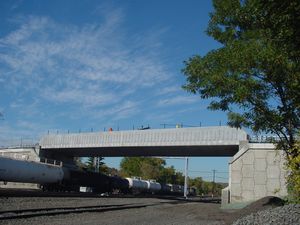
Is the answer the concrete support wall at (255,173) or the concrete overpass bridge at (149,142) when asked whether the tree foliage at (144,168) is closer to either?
the concrete overpass bridge at (149,142)

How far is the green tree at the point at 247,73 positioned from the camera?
14.6 metres

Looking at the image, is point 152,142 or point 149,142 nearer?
point 152,142

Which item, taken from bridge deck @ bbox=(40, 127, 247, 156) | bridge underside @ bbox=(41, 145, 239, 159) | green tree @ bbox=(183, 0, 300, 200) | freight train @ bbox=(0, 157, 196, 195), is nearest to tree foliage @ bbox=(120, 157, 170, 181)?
freight train @ bbox=(0, 157, 196, 195)

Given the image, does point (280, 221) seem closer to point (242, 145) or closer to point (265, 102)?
point (265, 102)

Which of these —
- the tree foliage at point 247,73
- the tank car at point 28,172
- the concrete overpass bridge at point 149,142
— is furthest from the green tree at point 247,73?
the concrete overpass bridge at point 149,142

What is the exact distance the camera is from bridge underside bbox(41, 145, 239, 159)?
174 feet

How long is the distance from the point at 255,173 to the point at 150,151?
70.7ft

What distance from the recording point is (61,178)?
4700 cm

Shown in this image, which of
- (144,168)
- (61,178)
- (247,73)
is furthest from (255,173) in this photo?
(144,168)

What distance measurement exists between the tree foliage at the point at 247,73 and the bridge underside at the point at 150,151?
1237 inches

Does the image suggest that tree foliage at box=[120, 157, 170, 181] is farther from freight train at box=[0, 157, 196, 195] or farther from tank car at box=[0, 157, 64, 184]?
tank car at box=[0, 157, 64, 184]

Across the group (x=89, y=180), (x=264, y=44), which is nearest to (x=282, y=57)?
(x=264, y=44)

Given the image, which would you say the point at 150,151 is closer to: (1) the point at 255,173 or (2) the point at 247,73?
(1) the point at 255,173

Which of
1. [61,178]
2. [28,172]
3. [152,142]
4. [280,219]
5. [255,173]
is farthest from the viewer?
[152,142]
